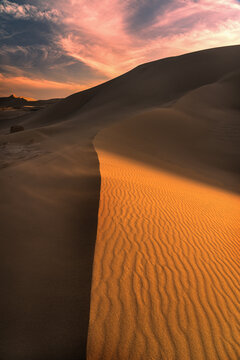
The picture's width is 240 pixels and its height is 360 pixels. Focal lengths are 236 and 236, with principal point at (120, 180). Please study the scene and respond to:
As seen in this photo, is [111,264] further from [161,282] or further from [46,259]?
[46,259]

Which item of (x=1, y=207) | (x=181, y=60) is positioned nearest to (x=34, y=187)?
(x=1, y=207)

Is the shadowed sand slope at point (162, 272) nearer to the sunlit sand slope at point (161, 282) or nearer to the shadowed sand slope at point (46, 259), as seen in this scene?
the sunlit sand slope at point (161, 282)

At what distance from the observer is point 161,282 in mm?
3439

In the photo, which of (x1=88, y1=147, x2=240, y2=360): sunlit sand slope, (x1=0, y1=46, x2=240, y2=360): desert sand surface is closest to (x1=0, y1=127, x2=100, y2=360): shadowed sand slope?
(x1=0, y1=46, x2=240, y2=360): desert sand surface

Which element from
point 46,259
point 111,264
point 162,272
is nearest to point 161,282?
point 162,272

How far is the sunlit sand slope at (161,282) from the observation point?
8.63 feet

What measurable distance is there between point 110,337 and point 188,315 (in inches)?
41.4

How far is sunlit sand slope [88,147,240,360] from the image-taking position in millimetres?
2629

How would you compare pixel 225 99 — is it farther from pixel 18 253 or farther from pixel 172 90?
pixel 18 253

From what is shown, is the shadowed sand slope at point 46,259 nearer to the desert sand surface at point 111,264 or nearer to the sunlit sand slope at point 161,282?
the desert sand surface at point 111,264

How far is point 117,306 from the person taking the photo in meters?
2.96

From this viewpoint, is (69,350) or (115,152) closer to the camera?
(69,350)

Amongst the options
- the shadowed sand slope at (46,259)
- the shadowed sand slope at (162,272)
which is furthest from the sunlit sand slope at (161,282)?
the shadowed sand slope at (46,259)

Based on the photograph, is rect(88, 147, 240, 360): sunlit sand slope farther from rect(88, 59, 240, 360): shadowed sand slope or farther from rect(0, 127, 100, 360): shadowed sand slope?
rect(0, 127, 100, 360): shadowed sand slope
